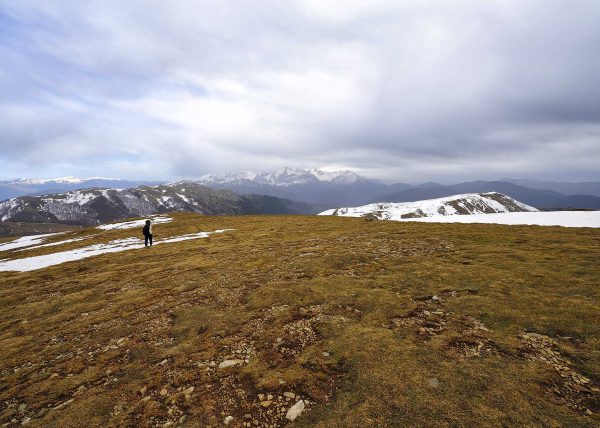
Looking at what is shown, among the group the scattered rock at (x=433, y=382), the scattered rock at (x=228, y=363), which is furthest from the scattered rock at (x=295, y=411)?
the scattered rock at (x=433, y=382)

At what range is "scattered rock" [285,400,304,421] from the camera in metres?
8.82

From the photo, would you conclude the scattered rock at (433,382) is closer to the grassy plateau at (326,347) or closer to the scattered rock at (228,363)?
the grassy plateau at (326,347)

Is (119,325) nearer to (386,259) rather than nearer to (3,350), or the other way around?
(3,350)

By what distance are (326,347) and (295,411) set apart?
3375 mm

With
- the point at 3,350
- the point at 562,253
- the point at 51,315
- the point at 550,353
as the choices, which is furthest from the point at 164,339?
the point at 562,253

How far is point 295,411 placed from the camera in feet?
29.6

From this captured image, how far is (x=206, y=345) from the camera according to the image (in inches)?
521

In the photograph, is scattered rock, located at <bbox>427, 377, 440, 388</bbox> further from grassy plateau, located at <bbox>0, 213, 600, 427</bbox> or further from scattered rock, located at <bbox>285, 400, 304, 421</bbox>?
scattered rock, located at <bbox>285, 400, 304, 421</bbox>

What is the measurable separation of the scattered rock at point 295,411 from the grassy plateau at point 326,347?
7 centimetres

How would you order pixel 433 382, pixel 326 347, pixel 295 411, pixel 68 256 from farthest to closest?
pixel 68 256 → pixel 326 347 → pixel 433 382 → pixel 295 411

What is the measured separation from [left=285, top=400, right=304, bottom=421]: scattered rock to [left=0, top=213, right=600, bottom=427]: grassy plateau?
0.22ft

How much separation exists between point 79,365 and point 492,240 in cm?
3426

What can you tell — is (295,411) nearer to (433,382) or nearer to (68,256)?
(433,382)

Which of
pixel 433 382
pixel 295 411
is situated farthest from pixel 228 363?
pixel 433 382
